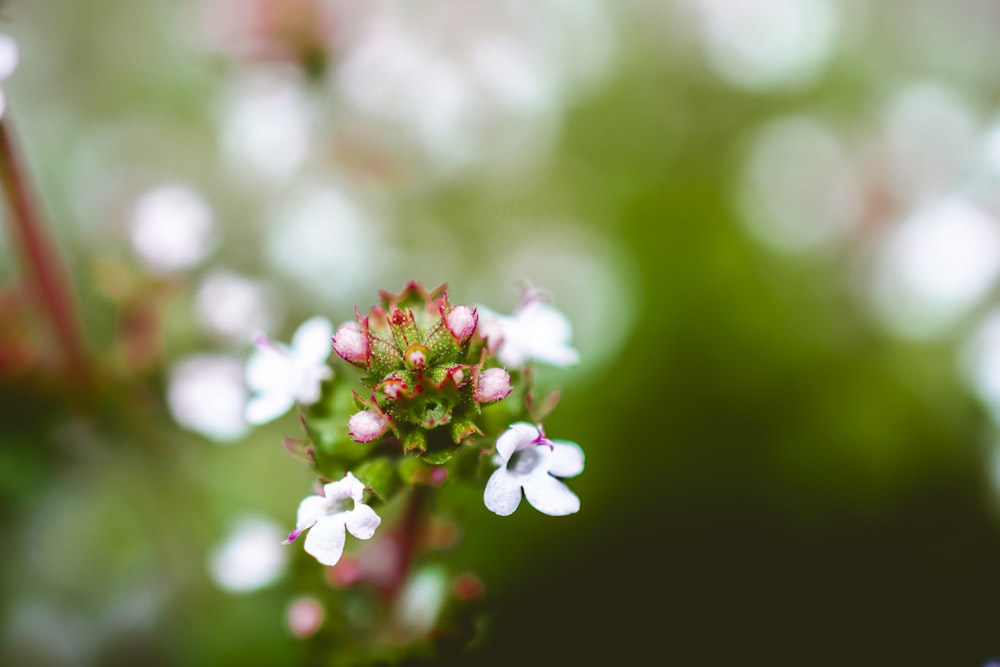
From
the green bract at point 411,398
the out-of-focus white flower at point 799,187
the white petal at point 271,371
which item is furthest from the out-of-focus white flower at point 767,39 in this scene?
the white petal at point 271,371

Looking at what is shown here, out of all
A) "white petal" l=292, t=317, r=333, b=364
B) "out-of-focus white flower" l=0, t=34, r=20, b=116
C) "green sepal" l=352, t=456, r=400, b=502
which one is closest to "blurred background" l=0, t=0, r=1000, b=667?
"green sepal" l=352, t=456, r=400, b=502

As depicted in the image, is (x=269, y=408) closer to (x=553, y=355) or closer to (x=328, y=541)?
(x=328, y=541)

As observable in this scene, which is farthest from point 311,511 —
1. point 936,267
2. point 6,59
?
point 936,267

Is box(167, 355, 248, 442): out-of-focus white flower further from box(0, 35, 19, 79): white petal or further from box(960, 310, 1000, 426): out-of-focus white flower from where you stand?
box(960, 310, 1000, 426): out-of-focus white flower

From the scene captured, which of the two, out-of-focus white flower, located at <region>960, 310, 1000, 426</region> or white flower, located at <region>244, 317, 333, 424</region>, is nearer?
white flower, located at <region>244, 317, 333, 424</region>

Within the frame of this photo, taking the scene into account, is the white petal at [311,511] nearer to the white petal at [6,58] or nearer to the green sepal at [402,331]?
the green sepal at [402,331]

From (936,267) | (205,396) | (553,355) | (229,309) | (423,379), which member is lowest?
(423,379)
